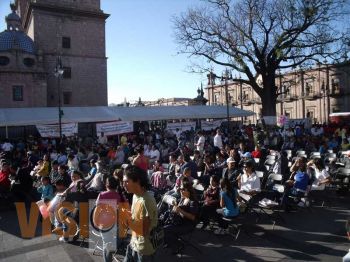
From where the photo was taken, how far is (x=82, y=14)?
44188 mm

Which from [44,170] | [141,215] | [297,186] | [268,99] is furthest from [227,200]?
[268,99]

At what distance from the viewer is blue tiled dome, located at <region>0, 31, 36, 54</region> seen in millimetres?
39438

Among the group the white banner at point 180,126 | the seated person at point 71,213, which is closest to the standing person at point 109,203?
the seated person at point 71,213

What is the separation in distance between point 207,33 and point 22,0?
38.7 meters

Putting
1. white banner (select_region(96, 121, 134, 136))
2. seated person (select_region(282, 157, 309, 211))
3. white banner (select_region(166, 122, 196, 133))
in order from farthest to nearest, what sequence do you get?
white banner (select_region(166, 122, 196, 133))
white banner (select_region(96, 121, 134, 136))
seated person (select_region(282, 157, 309, 211))

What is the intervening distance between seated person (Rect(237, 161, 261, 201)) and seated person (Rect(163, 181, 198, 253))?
6.59 feet

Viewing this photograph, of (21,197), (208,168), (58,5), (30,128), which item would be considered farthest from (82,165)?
(58,5)

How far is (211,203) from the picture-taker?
7348 mm

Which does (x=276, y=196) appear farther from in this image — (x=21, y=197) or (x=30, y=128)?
(x=30, y=128)

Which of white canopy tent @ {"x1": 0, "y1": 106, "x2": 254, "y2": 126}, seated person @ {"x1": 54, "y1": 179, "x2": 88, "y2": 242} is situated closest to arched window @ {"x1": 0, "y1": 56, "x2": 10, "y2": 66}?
white canopy tent @ {"x1": 0, "y1": 106, "x2": 254, "y2": 126}

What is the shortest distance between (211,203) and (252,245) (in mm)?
1197

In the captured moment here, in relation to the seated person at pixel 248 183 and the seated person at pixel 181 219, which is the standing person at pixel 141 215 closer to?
the seated person at pixel 181 219

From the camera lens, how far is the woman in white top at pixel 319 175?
30.6ft

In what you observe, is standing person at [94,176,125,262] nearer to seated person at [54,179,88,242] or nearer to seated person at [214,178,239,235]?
seated person at [54,179,88,242]
